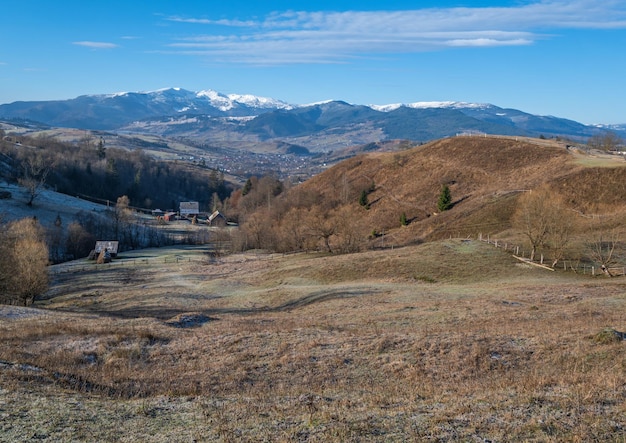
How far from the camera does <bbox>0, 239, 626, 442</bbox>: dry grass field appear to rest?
1135 centimetres

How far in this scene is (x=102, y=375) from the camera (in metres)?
17.4

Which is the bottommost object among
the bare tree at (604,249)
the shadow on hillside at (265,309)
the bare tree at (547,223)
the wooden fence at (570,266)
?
the shadow on hillside at (265,309)

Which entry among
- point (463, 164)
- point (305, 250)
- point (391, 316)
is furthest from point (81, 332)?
point (463, 164)

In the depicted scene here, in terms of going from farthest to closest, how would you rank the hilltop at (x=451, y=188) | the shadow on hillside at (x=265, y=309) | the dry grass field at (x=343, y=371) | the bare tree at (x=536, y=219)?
the hilltop at (x=451, y=188) < the bare tree at (x=536, y=219) < the shadow on hillside at (x=265, y=309) < the dry grass field at (x=343, y=371)

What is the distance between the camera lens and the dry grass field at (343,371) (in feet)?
37.2

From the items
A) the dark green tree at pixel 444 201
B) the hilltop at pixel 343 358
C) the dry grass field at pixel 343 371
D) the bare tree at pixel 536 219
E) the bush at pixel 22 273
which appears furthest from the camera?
the dark green tree at pixel 444 201

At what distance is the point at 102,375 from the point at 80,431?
6454 millimetres

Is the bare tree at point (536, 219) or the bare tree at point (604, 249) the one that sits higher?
the bare tree at point (536, 219)

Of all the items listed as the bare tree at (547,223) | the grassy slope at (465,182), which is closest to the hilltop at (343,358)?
the bare tree at (547,223)

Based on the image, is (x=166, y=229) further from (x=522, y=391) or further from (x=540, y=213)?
(x=522, y=391)

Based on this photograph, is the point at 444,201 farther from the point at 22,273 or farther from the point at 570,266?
the point at 22,273

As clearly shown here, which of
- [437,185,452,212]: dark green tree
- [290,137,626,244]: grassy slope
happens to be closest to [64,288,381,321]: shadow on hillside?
[290,137,626,244]: grassy slope

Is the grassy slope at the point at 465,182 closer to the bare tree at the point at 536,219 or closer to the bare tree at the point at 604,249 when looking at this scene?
the bare tree at the point at 604,249

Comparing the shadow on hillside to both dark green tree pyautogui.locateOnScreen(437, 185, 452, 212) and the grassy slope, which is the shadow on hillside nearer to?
the grassy slope
